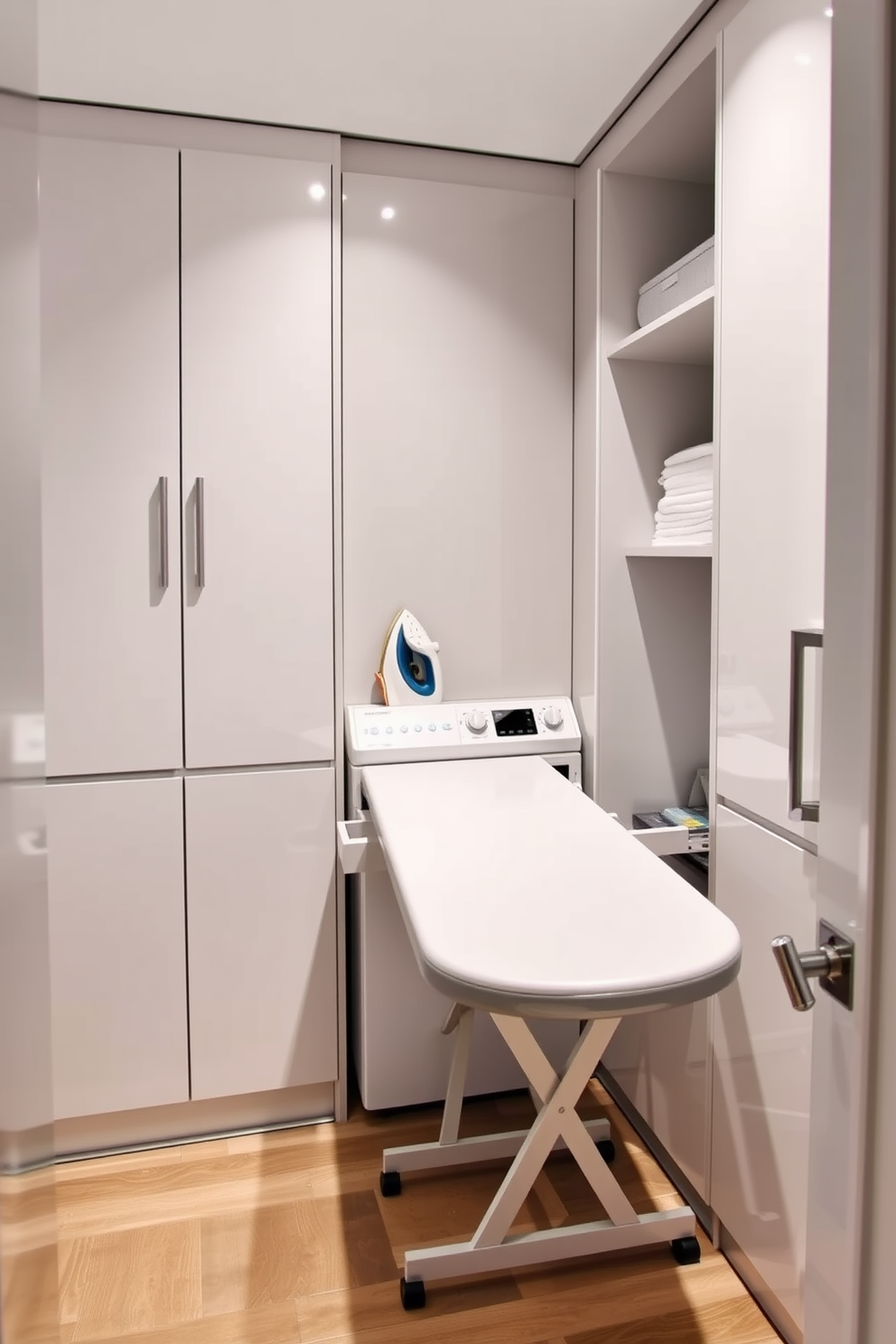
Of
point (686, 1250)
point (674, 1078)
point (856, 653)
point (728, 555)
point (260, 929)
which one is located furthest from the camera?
point (260, 929)

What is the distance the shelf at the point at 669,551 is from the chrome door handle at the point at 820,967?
1.20m

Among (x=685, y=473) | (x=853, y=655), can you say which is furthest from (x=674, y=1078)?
(x=853, y=655)

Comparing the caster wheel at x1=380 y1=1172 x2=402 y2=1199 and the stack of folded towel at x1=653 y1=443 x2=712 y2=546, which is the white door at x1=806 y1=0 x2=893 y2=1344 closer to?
the stack of folded towel at x1=653 y1=443 x2=712 y2=546

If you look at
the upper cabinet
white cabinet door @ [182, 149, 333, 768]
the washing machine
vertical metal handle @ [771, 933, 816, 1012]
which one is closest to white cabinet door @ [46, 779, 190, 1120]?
the upper cabinet

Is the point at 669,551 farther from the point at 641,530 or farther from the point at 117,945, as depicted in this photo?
the point at 117,945

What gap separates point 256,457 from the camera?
222cm

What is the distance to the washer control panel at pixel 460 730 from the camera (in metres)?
2.29

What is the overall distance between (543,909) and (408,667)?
1.03 meters

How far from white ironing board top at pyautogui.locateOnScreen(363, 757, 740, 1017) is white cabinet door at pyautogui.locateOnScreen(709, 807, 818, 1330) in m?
0.20

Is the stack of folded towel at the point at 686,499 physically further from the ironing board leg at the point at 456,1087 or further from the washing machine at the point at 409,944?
the ironing board leg at the point at 456,1087

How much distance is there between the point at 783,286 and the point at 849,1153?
1313 mm

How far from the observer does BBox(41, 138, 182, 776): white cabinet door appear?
2.09 m

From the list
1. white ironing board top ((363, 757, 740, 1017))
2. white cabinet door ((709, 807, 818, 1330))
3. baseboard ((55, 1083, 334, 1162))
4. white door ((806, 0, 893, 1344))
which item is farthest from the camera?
baseboard ((55, 1083, 334, 1162))

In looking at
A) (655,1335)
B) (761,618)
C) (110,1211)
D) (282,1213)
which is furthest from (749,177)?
(110,1211)
